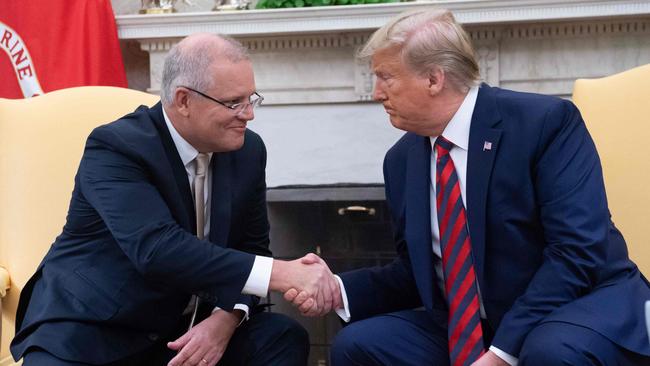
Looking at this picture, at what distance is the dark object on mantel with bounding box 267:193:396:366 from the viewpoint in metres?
3.06

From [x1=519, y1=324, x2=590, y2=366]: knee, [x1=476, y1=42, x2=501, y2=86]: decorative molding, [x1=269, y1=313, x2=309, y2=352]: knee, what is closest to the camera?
[x1=519, y1=324, x2=590, y2=366]: knee

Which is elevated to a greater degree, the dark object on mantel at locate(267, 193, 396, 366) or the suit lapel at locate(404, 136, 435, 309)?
the suit lapel at locate(404, 136, 435, 309)

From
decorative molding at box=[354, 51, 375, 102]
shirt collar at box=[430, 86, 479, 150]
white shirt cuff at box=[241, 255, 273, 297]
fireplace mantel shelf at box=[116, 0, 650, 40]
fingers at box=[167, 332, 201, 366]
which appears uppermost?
fireplace mantel shelf at box=[116, 0, 650, 40]

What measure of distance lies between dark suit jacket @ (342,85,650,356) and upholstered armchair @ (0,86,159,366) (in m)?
0.94

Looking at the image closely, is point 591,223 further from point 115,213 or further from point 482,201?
point 115,213

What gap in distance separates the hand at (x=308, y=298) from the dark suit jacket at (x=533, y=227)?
203 millimetres

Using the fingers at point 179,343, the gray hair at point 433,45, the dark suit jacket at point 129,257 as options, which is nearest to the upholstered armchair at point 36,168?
the dark suit jacket at point 129,257

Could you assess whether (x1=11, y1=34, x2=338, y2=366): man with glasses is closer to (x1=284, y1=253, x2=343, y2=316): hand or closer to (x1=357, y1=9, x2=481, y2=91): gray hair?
(x1=284, y1=253, x2=343, y2=316): hand

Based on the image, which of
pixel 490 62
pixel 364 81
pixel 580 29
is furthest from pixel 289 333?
pixel 580 29

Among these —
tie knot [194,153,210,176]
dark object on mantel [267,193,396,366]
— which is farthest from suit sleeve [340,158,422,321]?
dark object on mantel [267,193,396,366]

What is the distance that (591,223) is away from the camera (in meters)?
1.96

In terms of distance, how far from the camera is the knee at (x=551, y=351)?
181cm

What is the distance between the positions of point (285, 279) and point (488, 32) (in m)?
1.44

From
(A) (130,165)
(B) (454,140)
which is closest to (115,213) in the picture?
(A) (130,165)
